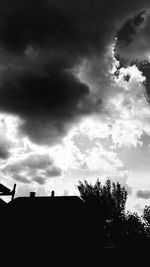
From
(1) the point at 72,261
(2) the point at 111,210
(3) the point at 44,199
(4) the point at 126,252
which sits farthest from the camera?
(2) the point at 111,210

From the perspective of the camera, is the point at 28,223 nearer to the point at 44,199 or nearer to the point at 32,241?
the point at 32,241

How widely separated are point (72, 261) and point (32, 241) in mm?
4058

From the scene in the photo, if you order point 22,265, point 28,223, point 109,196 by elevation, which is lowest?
point 22,265

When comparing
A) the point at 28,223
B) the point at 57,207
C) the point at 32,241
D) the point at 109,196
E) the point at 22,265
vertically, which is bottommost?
the point at 22,265

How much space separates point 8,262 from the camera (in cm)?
1856

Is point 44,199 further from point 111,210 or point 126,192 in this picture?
point 126,192

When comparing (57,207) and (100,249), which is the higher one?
(57,207)

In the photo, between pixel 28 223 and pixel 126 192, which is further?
pixel 126 192

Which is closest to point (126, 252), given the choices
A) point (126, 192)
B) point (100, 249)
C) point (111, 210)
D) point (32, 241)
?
point (100, 249)

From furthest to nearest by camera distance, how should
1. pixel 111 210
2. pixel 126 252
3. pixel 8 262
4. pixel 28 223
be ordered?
pixel 111 210 < pixel 126 252 < pixel 28 223 < pixel 8 262

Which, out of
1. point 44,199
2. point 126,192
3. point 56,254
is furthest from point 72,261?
point 126,192

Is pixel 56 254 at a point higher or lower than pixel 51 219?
lower

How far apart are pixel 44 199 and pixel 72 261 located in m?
9.07

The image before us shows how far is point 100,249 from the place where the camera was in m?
22.7
